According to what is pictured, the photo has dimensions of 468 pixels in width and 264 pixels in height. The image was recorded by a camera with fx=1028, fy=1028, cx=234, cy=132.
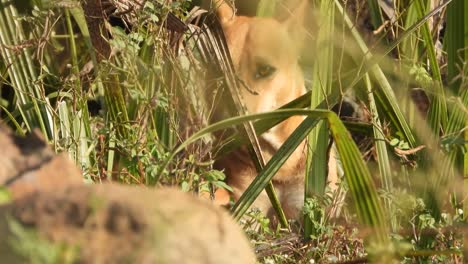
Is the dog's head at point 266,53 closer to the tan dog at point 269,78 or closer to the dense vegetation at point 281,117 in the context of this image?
the tan dog at point 269,78

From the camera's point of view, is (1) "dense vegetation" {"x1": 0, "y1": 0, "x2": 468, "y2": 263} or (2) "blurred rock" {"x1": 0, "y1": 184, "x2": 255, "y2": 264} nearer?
(2) "blurred rock" {"x1": 0, "y1": 184, "x2": 255, "y2": 264}

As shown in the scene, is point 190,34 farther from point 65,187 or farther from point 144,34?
point 65,187

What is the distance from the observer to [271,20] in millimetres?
5695

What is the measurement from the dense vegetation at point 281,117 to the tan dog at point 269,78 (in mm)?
730

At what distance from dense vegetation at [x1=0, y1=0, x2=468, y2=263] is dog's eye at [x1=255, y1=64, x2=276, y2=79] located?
2.65 ft

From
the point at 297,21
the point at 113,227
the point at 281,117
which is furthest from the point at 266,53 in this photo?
the point at 113,227

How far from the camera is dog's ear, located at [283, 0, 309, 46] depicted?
5.52 m

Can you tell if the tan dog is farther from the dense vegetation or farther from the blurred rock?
the blurred rock

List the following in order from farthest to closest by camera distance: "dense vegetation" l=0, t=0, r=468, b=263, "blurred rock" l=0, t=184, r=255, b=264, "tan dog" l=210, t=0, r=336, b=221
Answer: "tan dog" l=210, t=0, r=336, b=221 → "dense vegetation" l=0, t=0, r=468, b=263 → "blurred rock" l=0, t=184, r=255, b=264

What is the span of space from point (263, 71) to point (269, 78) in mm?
51

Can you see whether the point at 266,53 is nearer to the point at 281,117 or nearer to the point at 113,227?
the point at 281,117

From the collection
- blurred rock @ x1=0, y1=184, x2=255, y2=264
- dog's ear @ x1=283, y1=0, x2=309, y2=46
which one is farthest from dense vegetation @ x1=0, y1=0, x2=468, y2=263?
blurred rock @ x1=0, y1=184, x2=255, y2=264

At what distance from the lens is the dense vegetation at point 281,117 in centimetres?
375

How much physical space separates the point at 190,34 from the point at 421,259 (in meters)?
1.24
